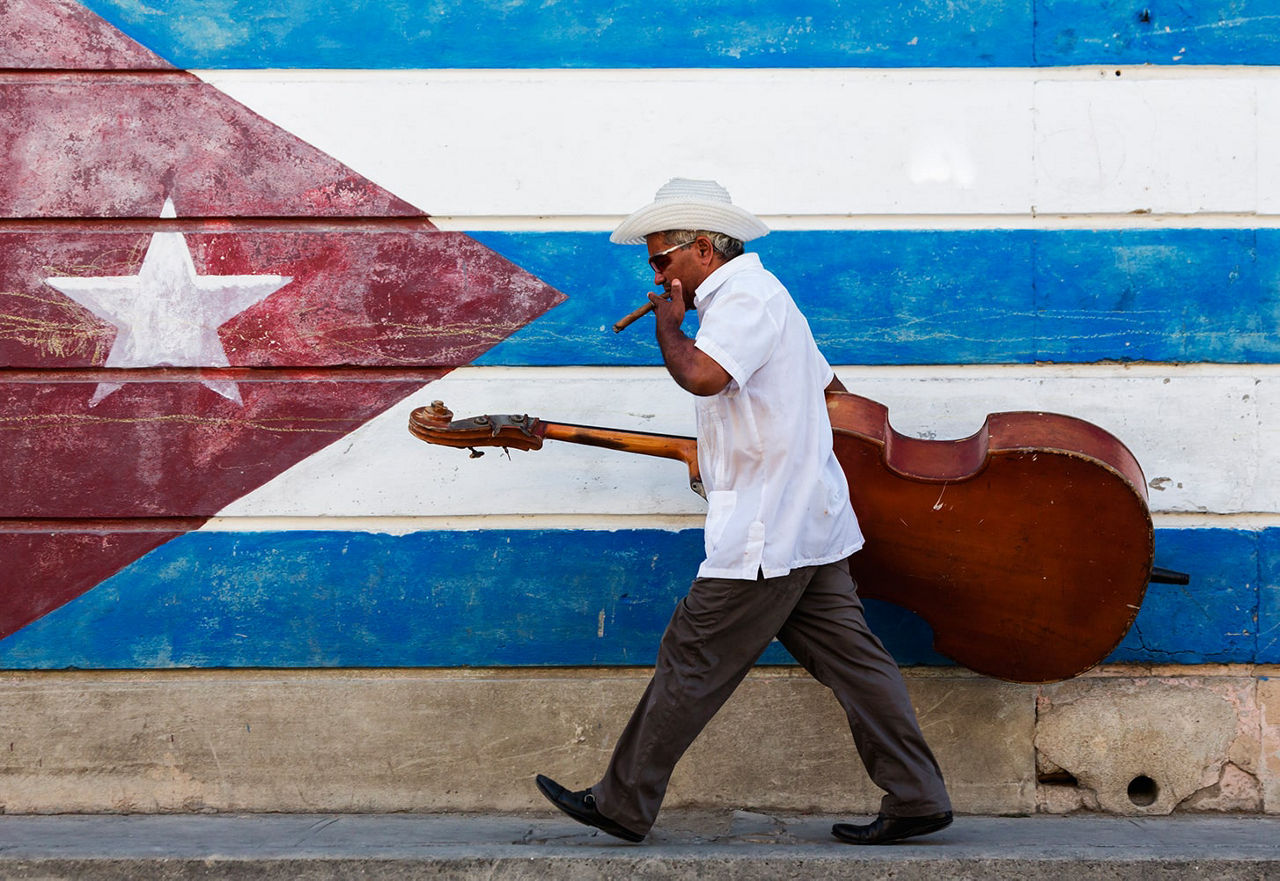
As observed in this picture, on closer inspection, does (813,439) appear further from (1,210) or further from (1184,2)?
(1,210)

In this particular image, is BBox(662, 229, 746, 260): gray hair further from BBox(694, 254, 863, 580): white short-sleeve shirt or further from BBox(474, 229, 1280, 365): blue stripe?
BBox(474, 229, 1280, 365): blue stripe

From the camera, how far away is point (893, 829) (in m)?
2.97

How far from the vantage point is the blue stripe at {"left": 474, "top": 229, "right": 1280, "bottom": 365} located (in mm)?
3498

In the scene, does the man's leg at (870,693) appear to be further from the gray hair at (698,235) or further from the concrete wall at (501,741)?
the gray hair at (698,235)

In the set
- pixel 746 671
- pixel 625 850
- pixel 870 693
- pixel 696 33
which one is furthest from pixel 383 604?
pixel 696 33

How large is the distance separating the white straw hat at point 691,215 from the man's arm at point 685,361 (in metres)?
0.24

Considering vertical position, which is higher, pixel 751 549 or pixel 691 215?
pixel 691 215

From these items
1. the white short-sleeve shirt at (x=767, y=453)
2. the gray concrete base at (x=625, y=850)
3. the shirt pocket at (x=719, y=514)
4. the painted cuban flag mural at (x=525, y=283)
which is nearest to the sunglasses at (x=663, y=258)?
the white short-sleeve shirt at (x=767, y=453)

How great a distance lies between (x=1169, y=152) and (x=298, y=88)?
2608 millimetres

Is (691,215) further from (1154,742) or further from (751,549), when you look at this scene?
(1154,742)

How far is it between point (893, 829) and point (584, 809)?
2.56 ft

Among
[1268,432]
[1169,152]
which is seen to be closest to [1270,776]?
[1268,432]

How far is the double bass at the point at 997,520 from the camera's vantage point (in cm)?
288

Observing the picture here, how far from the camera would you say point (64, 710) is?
11.6 feet
